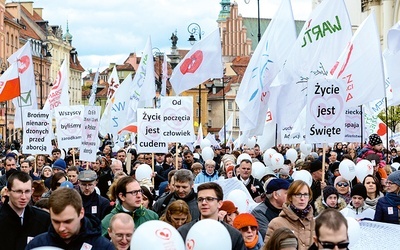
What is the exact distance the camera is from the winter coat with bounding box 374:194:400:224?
1080cm

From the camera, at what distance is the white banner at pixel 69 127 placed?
21.6 metres

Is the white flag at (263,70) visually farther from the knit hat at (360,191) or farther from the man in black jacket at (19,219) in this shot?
the man in black jacket at (19,219)

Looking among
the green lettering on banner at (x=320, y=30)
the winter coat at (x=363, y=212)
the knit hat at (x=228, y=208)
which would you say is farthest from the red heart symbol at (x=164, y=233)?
the green lettering on banner at (x=320, y=30)

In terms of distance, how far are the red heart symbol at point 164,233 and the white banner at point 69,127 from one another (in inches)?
601

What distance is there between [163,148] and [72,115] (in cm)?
322

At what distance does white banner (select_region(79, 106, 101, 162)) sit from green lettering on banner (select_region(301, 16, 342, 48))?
435 cm

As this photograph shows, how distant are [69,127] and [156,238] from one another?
52.1ft

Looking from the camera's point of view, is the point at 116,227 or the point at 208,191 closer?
the point at 116,227

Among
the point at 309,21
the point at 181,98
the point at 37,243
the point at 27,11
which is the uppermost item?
the point at 27,11

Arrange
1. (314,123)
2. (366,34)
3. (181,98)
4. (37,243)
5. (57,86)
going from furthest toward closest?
(57,86) → (181,98) → (366,34) → (314,123) → (37,243)

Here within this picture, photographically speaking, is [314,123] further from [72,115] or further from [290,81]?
[72,115]

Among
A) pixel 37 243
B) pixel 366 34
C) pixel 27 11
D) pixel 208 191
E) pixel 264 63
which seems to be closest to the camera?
pixel 37 243

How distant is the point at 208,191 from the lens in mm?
8797

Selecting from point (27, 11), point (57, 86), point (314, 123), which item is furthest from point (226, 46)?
point (314, 123)
